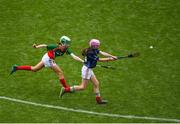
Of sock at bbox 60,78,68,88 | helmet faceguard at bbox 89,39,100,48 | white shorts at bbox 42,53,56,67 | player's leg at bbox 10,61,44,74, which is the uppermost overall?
helmet faceguard at bbox 89,39,100,48

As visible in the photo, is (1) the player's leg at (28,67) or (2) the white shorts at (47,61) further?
(1) the player's leg at (28,67)

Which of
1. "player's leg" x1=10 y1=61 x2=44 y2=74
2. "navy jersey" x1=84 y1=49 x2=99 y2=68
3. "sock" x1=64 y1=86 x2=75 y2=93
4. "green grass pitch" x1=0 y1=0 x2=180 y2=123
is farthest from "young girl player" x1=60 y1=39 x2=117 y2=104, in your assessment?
"player's leg" x1=10 y1=61 x2=44 y2=74

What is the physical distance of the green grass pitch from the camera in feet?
59.4

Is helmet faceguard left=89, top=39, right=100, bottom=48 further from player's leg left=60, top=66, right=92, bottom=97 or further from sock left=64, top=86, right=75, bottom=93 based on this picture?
sock left=64, top=86, right=75, bottom=93

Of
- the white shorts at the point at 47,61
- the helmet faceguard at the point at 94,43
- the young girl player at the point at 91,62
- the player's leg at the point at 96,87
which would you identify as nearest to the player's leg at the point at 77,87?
the young girl player at the point at 91,62

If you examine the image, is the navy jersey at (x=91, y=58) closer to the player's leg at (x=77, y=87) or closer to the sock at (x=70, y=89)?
the player's leg at (x=77, y=87)

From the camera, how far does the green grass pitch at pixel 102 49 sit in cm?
1809

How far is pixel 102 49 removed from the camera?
22516mm

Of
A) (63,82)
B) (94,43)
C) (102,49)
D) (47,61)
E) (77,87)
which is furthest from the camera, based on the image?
(102,49)

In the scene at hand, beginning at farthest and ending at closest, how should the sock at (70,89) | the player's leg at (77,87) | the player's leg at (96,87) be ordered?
1. the sock at (70,89)
2. the player's leg at (77,87)
3. the player's leg at (96,87)

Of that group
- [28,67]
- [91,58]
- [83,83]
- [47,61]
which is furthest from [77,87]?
[28,67]

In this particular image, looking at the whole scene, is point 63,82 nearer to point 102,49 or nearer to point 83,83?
point 83,83

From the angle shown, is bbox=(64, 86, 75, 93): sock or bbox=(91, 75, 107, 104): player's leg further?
bbox=(64, 86, 75, 93): sock

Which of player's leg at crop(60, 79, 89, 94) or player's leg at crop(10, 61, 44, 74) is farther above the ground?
player's leg at crop(10, 61, 44, 74)
